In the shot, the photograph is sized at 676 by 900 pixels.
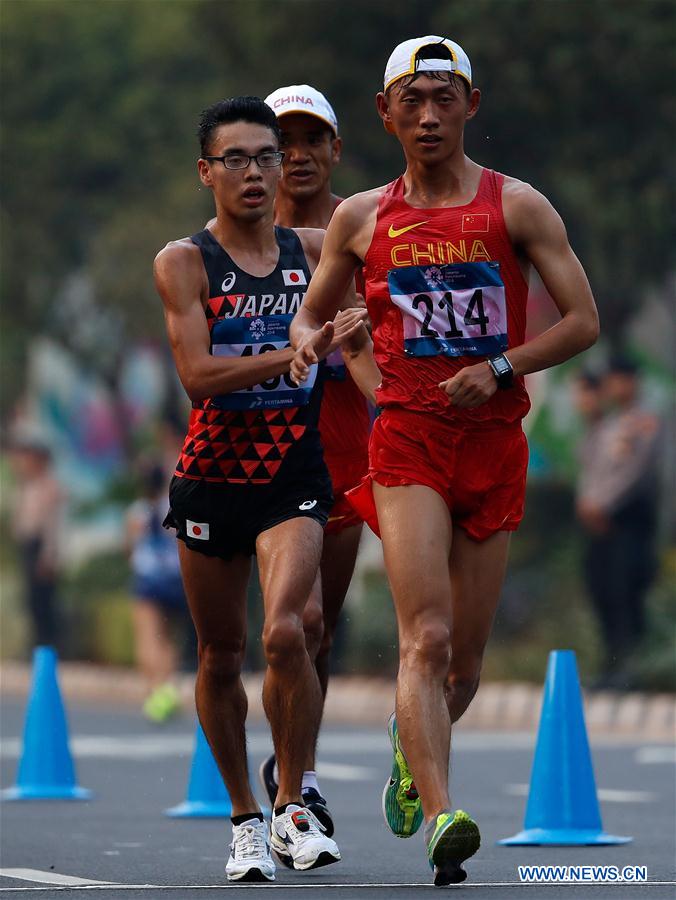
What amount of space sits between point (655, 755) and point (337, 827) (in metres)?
4.54

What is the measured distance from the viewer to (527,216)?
7660mm

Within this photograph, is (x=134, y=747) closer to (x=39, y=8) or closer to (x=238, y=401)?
(x=238, y=401)

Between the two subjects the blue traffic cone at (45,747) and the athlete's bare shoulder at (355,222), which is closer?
the athlete's bare shoulder at (355,222)

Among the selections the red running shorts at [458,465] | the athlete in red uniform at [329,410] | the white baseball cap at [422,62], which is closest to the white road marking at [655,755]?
the athlete in red uniform at [329,410]

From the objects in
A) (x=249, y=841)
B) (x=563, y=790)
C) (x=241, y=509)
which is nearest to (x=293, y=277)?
(x=241, y=509)

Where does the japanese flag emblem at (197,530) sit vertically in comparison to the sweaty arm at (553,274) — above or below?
below

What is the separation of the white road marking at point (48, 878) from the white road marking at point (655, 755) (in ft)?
A: 20.9

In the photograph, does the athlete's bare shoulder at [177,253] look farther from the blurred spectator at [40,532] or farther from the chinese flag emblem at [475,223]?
the blurred spectator at [40,532]

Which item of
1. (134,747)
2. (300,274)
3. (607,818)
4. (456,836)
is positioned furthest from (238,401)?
(134,747)

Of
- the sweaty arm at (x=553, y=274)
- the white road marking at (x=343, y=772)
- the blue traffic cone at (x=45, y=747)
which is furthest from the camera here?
the white road marking at (x=343, y=772)

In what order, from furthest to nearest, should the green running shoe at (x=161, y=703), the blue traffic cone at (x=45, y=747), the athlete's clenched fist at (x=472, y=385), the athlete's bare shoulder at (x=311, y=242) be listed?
the green running shoe at (x=161, y=703) → the blue traffic cone at (x=45, y=747) → the athlete's bare shoulder at (x=311, y=242) → the athlete's clenched fist at (x=472, y=385)

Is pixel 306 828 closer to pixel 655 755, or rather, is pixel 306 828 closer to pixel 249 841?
pixel 249 841

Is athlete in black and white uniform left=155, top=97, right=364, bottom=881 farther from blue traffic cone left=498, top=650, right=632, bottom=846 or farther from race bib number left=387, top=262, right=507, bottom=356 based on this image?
blue traffic cone left=498, top=650, right=632, bottom=846

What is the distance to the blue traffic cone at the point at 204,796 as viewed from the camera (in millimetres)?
11172
